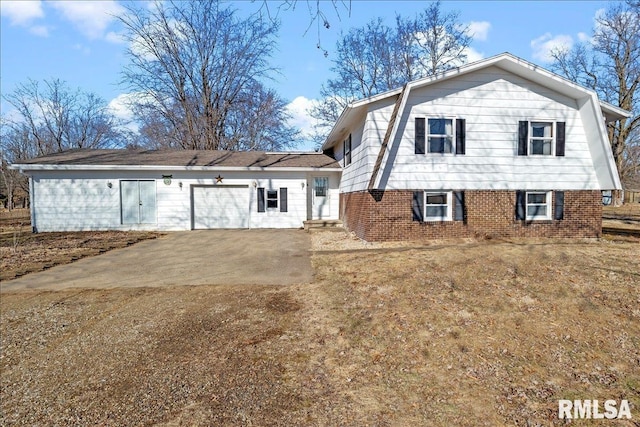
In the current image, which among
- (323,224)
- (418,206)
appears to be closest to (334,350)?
(418,206)

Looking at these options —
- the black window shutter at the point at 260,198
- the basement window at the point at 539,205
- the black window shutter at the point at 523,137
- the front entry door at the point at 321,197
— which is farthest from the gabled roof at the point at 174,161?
the basement window at the point at 539,205

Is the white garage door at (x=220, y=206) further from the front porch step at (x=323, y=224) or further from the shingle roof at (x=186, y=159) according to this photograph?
the front porch step at (x=323, y=224)

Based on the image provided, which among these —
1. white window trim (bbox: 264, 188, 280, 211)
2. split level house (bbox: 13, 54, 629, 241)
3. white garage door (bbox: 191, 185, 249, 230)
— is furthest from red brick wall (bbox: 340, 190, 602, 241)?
white garage door (bbox: 191, 185, 249, 230)

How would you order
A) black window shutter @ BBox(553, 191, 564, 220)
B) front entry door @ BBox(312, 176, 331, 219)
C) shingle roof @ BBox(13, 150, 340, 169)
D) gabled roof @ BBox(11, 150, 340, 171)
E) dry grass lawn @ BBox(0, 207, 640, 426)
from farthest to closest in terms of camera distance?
front entry door @ BBox(312, 176, 331, 219) → shingle roof @ BBox(13, 150, 340, 169) → gabled roof @ BBox(11, 150, 340, 171) → black window shutter @ BBox(553, 191, 564, 220) → dry grass lawn @ BBox(0, 207, 640, 426)

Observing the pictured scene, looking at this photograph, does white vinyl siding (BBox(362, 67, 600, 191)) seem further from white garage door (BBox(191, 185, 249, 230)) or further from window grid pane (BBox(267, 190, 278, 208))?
white garage door (BBox(191, 185, 249, 230))

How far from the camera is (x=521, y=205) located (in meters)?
11.0

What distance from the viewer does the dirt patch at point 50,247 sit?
810cm

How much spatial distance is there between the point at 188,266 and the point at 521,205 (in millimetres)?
10195

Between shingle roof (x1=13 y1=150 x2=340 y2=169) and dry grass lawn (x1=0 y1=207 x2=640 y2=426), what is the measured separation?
9.92 metres

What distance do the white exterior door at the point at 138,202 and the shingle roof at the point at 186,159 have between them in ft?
3.12

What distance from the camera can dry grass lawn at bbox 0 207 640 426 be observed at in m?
2.91

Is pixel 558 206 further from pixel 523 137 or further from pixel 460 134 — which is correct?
pixel 460 134

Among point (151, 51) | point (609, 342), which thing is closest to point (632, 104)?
point (609, 342)

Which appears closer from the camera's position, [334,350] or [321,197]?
[334,350]
